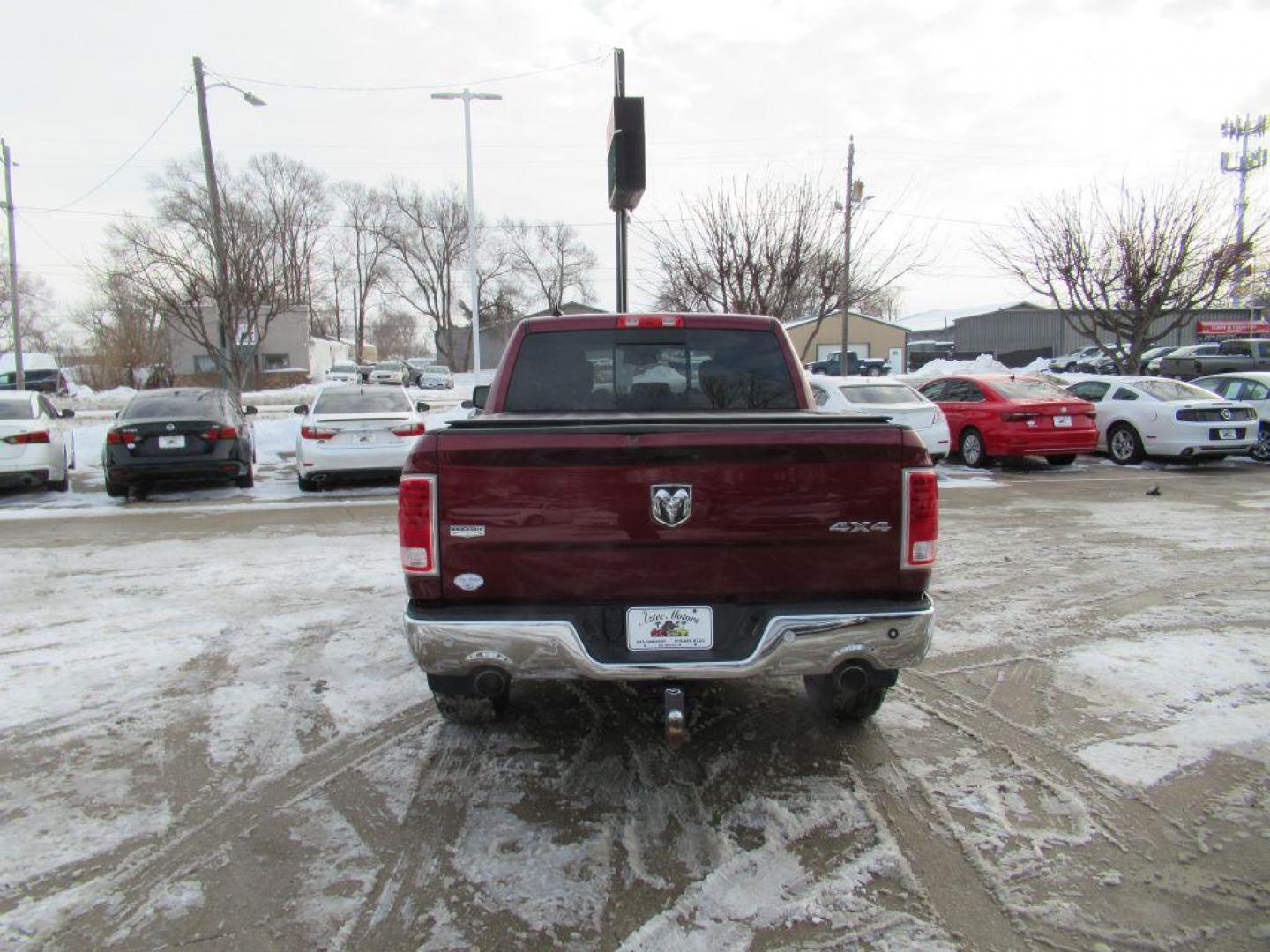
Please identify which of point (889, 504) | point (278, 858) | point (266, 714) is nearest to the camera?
point (278, 858)

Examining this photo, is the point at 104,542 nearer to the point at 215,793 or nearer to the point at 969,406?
the point at 215,793

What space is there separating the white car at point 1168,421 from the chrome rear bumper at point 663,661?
1233cm

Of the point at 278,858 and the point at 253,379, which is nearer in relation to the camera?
the point at 278,858

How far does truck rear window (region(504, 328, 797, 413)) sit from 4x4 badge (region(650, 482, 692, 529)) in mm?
1630

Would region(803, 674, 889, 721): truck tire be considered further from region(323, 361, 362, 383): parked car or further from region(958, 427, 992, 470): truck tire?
region(323, 361, 362, 383): parked car

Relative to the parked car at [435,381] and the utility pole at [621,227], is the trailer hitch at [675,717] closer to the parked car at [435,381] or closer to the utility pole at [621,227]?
the utility pole at [621,227]

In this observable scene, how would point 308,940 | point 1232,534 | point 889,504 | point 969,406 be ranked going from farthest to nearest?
point 969,406, point 1232,534, point 889,504, point 308,940

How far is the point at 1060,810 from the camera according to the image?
312 cm

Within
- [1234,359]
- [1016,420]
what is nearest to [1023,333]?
[1234,359]

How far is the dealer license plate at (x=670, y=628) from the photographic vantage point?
3012mm

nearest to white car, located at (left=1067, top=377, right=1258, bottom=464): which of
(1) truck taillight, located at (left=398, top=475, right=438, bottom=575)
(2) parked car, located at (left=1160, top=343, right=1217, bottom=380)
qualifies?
(1) truck taillight, located at (left=398, top=475, right=438, bottom=575)

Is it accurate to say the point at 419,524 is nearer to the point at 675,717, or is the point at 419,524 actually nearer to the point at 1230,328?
the point at 675,717

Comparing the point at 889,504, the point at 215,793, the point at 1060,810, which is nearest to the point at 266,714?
the point at 215,793

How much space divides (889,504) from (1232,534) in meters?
6.98
